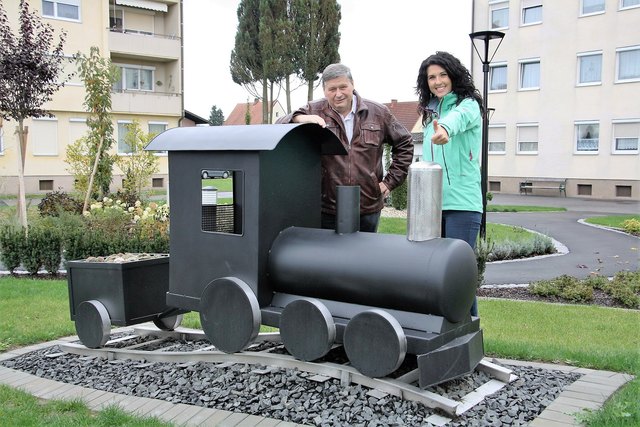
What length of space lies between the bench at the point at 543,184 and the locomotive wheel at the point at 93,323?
28009 millimetres

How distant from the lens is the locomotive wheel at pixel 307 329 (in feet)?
12.3

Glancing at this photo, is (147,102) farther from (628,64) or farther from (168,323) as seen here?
(168,323)

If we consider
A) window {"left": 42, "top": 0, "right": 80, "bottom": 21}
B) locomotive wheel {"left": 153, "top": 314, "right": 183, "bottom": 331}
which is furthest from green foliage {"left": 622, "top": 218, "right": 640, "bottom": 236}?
window {"left": 42, "top": 0, "right": 80, "bottom": 21}

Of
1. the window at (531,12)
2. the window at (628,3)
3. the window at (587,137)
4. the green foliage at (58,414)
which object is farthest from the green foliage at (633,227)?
the window at (531,12)

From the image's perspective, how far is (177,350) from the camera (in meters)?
5.30

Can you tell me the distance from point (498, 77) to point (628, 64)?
6308 mm

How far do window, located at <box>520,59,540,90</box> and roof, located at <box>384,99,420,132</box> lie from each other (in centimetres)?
1209

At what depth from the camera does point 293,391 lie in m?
3.93

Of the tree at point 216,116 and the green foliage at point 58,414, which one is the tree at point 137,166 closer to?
the green foliage at point 58,414

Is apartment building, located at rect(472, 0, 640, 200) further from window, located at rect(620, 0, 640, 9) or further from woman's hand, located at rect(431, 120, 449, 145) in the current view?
woman's hand, located at rect(431, 120, 449, 145)

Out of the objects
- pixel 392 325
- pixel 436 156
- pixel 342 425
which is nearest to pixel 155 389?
pixel 342 425

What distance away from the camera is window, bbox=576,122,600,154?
2917cm

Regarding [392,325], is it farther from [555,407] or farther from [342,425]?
[555,407]

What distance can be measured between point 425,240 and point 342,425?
1.13 m
